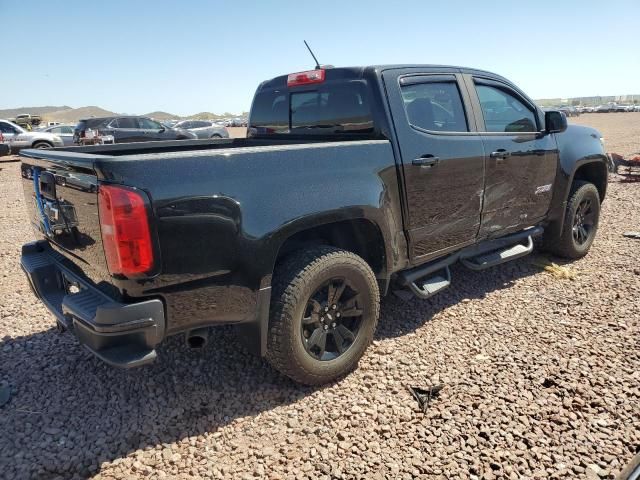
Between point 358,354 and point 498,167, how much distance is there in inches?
77.7

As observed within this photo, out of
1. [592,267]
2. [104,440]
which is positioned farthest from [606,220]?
[104,440]

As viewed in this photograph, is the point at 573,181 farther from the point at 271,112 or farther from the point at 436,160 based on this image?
the point at 271,112

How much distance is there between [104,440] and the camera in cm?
248

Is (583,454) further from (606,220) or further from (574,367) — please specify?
(606,220)

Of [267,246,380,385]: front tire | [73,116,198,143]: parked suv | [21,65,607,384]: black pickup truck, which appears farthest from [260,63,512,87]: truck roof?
[73,116,198,143]: parked suv

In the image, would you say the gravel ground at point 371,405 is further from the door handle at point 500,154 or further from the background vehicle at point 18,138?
the background vehicle at point 18,138

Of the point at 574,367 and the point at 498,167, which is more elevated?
the point at 498,167

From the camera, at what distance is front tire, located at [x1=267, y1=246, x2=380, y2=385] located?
8.62ft

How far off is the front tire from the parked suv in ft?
54.7

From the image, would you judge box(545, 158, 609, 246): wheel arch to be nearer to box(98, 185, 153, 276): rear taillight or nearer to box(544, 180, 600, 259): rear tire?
box(544, 180, 600, 259): rear tire

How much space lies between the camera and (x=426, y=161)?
3.23 m

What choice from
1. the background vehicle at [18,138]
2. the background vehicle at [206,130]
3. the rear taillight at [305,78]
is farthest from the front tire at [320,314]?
the background vehicle at [206,130]

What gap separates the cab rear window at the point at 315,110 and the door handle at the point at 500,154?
1210mm

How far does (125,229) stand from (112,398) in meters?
1.33
